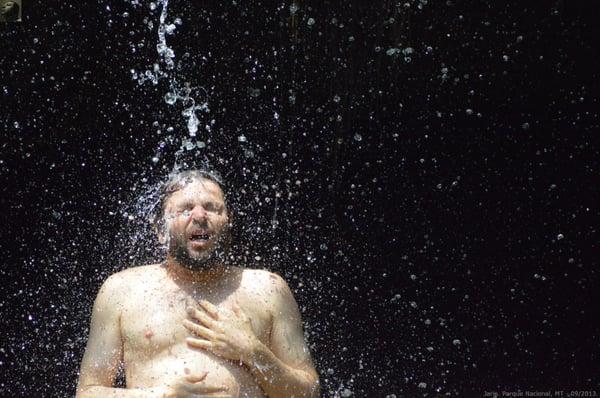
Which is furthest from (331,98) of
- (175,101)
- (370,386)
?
(370,386)

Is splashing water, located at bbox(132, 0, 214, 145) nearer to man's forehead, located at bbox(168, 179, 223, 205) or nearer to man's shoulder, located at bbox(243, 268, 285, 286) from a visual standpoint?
man's forehead, located at bbox(168, 179, 223, 205)

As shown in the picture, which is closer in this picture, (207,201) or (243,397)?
(243,397)

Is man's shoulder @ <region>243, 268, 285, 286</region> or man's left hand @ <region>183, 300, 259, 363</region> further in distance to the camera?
man's shoulder @ <region>243, 268, 285, 286</region>

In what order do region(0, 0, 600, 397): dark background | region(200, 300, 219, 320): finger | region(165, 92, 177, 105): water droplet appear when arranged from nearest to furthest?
region(200, 300, 219, 320): finger → region(0, 0, 600, 397): dark background → region(165, 92, 177, 105): water droplet

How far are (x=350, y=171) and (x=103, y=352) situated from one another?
167 centimetres

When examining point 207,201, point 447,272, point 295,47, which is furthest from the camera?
point 447,272

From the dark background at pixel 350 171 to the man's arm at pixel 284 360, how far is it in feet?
3.38

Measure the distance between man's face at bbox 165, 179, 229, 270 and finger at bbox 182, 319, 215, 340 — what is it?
0.24 m

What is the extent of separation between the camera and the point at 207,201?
12.1 feet

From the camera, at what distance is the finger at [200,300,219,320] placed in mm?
3518

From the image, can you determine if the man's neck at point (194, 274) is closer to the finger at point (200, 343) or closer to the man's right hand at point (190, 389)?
the finger at point (200, 343)

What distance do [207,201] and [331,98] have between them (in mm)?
1080

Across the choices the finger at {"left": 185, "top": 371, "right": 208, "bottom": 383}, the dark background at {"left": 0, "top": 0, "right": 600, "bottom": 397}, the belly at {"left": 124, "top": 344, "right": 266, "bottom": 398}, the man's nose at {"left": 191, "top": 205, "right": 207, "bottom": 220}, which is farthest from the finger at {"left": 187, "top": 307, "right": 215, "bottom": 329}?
the dark background at {"left": 0, "top": 0, "right": 600, "bottom": 397}

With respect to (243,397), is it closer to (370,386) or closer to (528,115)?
(370,386)
